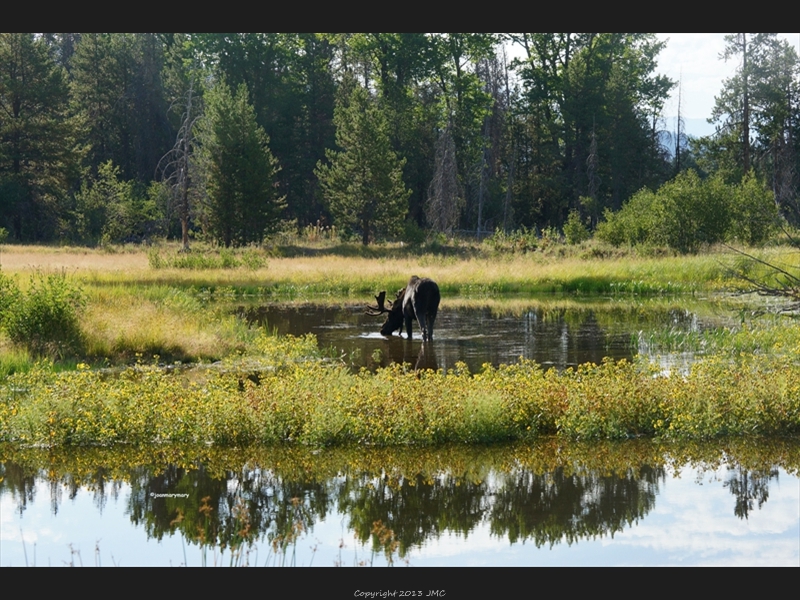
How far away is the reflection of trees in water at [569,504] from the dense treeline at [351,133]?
44.0m

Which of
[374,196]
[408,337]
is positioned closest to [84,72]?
[374,196]

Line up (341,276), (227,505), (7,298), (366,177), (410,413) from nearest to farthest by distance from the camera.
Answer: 1. (227,505)
2. (410,413)
3. (7,298)
4. (341,276)
5. (366,177)

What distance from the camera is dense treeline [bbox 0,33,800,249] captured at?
5522 centimetres

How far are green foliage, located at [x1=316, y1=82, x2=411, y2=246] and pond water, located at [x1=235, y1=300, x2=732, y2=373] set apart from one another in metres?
24.0

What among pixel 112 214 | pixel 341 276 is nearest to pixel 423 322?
pixel 341 276

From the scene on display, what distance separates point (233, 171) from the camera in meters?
53.6

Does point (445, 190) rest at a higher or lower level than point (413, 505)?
higher

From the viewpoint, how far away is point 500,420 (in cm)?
1171

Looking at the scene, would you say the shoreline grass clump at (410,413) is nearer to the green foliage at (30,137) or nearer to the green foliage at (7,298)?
the green foliage at (7,298)

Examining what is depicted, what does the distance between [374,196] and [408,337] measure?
33.0 m

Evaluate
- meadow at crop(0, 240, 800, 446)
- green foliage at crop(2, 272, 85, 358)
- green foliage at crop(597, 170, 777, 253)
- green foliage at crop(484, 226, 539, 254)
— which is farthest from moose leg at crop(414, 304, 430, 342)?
green foliage at crop(484, 226, 539, 254)

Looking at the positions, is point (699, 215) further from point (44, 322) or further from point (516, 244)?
point (44, 322)

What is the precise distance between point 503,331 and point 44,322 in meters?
11.3

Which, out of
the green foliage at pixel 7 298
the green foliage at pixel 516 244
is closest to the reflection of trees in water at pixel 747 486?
the green foliage at pixel 7 298
